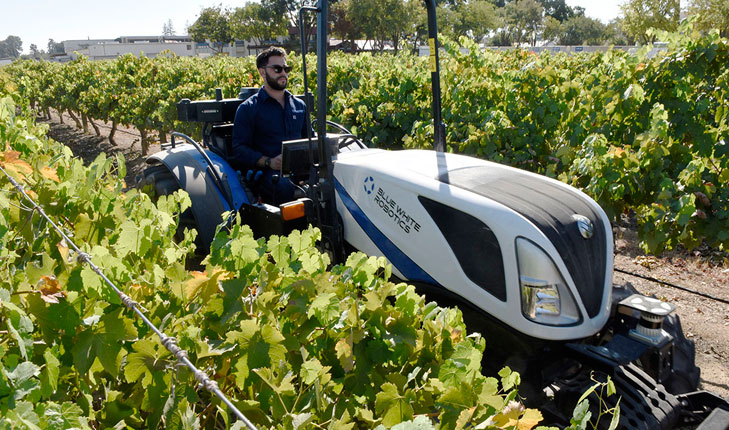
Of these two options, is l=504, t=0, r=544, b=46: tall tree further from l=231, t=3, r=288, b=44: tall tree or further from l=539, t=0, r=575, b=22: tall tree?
l=231, t=3, r=288, b=44: tall tree

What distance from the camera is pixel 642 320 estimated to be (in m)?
2.55

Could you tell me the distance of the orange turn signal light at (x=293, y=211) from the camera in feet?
10.4

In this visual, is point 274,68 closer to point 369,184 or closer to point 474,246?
point 369,184

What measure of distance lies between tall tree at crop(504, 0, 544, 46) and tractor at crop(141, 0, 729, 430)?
93282 mm

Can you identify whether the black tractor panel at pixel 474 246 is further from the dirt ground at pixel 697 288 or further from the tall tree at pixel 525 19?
the tall tree at pixel 525 19

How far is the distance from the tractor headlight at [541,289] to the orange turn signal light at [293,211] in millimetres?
1260

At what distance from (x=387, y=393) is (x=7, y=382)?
0.69m

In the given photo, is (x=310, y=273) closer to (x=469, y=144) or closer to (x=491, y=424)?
(x=491, y=424)

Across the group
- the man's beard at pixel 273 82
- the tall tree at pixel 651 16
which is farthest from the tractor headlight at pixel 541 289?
the tall tree at pixel 651 16

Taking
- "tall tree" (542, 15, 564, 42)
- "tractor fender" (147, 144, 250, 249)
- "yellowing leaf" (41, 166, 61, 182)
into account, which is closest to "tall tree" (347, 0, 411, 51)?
"tall tree" (542, 15, 564, 42)

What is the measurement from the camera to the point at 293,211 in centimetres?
320

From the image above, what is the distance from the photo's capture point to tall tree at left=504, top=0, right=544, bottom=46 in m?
90.5

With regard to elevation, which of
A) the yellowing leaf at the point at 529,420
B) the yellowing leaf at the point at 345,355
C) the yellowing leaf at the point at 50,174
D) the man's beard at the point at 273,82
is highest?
the man's beard at the point at 273,82

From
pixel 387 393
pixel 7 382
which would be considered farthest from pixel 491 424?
pixel 7 382
